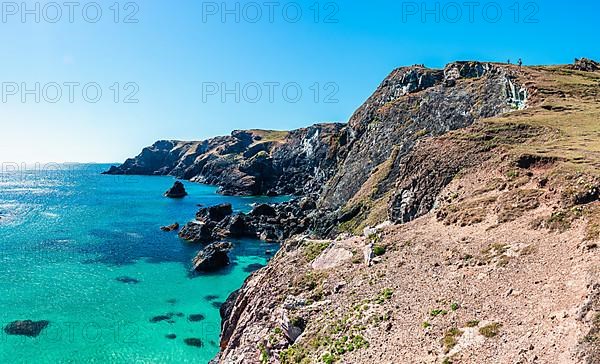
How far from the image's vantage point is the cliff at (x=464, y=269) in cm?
1733

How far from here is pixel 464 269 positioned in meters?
23.6

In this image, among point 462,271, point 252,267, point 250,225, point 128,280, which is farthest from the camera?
point 250,225

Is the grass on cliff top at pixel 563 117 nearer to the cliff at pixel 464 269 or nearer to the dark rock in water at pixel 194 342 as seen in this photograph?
the cliff at pixel 464 269

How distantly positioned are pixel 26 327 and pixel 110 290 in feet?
42.1

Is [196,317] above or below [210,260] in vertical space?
below

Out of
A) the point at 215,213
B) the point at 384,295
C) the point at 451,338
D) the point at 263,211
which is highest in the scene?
the point at 451,338

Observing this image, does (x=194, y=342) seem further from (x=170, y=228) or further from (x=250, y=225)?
(x=170, y=228)

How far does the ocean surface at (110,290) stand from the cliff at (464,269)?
8187 mm

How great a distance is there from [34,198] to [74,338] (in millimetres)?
157826

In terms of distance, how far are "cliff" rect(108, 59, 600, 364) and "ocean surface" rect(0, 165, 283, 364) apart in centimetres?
819

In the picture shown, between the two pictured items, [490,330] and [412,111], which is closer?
[490,330]

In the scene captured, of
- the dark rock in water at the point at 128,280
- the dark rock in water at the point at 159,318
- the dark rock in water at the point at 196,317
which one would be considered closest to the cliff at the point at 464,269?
the dark rock in water at the point at 196,317

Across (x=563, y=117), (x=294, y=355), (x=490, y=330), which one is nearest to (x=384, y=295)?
(x=294, y=355)

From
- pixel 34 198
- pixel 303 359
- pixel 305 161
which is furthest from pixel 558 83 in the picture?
pixel 34 198
